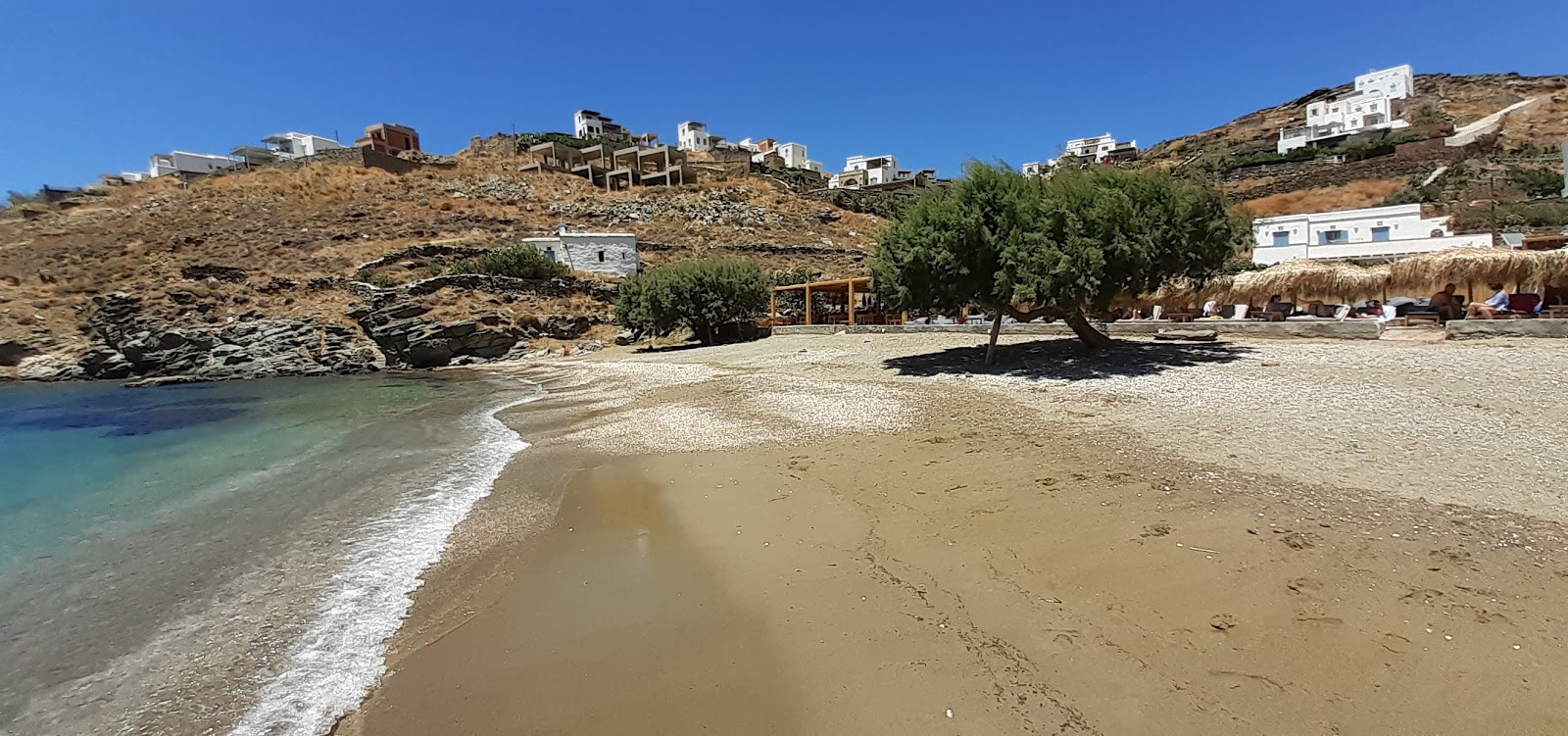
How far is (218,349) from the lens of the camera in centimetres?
3769

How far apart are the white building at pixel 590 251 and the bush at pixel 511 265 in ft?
13.7

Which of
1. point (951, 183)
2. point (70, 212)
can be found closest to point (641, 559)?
point (951, 183)

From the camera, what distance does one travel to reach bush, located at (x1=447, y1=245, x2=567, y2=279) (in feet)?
137

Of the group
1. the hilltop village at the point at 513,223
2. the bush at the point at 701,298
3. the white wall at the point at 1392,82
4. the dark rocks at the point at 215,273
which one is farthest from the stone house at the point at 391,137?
the white wall at the point at 1392,82

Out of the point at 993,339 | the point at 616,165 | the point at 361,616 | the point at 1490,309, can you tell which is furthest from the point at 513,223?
the point at 1490,309

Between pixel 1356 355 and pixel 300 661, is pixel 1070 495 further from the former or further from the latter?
pixel 1356 355

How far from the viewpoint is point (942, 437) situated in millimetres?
9789

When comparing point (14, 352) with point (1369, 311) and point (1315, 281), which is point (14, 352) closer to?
→ point (1315, 281)

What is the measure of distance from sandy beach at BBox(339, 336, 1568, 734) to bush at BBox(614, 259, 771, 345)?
22.7m

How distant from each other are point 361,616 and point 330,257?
51.3 m

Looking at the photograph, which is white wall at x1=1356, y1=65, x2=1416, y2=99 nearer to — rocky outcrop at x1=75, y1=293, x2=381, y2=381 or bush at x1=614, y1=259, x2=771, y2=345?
bush at x1=614, y1=259, x2=771, y2=345

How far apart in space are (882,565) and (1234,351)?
44.3 ft

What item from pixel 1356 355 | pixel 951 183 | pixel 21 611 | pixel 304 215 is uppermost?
pixel 304 215

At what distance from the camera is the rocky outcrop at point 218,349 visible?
3684cm
